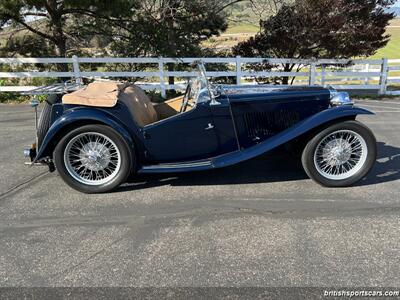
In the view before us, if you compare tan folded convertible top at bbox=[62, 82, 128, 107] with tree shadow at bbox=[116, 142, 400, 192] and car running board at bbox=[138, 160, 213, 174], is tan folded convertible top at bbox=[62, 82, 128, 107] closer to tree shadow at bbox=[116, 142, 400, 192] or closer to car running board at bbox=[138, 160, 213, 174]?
car running board at bbox=[138, 160, 213, 174]

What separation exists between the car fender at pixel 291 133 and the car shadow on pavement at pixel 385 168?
0.84m

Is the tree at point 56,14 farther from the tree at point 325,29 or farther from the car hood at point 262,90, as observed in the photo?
the car hood at point 262,90

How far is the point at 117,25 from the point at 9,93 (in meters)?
4.00

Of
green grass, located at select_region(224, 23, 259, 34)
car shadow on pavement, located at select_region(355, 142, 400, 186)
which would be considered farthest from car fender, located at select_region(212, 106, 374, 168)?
green grass, located at select_region(224, 23, 259, 34)

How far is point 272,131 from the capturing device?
Result: 14.3 feet

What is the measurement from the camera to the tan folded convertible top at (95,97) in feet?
13.3

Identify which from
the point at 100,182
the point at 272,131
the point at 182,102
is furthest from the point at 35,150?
the point at 272,131

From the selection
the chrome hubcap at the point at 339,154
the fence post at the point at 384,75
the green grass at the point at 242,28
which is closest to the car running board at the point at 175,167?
the chrome hubcap at the point at 339,154

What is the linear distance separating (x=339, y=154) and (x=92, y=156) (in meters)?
2.73

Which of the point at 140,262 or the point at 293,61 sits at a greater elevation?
the point at 293,61

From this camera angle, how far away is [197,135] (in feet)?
13.6

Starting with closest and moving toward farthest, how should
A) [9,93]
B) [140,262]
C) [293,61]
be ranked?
[140,262] < [9,93] < [293,61]

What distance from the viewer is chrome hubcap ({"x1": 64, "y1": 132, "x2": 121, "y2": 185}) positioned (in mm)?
4133

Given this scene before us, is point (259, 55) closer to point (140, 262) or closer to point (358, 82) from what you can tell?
point (358, 82)
